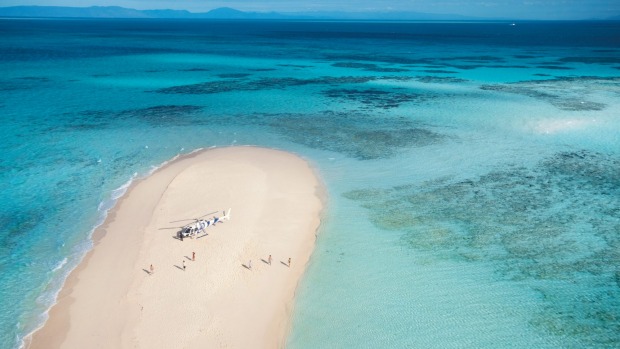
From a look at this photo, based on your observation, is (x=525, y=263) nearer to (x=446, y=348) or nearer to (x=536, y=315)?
(x=536, y=315)

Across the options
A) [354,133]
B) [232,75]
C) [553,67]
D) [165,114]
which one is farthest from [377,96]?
[553,67]

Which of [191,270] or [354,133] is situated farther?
[354,133]

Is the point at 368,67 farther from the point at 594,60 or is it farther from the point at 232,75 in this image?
the point at 594,60

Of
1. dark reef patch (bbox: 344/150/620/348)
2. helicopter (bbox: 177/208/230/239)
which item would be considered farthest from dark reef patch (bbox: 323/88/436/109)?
helicopter (bbox: 177/208/230/239)

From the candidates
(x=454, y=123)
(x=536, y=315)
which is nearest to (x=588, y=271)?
(x=536, y=315)

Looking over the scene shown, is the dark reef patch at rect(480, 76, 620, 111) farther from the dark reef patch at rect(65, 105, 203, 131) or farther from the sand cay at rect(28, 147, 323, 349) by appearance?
the dark reef patch at rect(65, 105, 203, 131)

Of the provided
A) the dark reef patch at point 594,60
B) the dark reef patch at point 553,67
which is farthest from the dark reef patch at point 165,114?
the dark reef patch at point 594,60

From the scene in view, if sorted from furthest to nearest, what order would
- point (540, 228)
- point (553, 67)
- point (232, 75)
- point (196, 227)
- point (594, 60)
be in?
point (594, 60)
point (553, 67)
point (232, 75)
point (540, 228)
point (196, 227)
